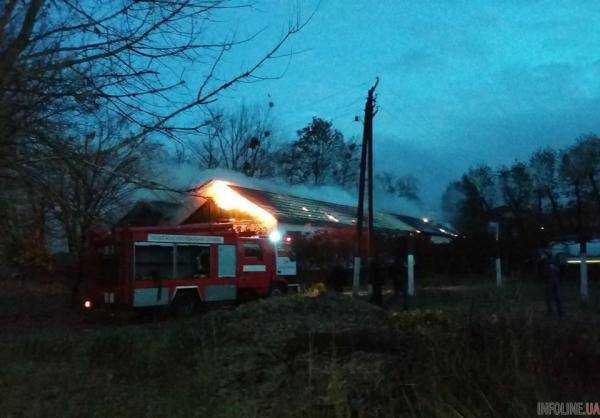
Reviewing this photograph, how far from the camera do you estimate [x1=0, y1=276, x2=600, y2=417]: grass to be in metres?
5.94

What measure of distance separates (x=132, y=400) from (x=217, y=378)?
38.7 inches

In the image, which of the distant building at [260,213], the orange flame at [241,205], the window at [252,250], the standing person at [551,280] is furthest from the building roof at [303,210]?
the standing person at [551,280]

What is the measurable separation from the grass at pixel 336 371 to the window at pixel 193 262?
8.99m

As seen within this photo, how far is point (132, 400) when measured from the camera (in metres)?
6.98

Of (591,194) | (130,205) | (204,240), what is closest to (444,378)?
(204,240)

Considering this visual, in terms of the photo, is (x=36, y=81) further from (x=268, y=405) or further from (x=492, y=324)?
(x=492, y=324)

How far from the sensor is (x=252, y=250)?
21484 millimetres

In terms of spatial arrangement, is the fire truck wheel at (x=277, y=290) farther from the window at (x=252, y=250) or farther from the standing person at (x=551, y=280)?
the standing person at (x=551, y=280)

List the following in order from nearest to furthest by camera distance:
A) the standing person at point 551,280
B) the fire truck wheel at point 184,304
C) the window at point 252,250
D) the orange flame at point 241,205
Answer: the standing person at point 551,280 < the fire truck wheel at point 184,304 < the window at point 252,250 < the orange flame at point 241,205

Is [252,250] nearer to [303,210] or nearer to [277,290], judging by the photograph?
[277,290]

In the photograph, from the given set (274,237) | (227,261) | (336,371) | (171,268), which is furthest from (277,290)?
(336,371)

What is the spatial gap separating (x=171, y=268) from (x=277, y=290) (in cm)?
512

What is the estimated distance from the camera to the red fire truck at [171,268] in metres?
17.4

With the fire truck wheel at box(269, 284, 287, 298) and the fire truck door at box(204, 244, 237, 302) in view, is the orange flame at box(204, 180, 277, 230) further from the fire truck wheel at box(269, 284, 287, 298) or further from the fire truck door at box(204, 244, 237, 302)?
the fire truck door at box(204, 244, 237, 302)
